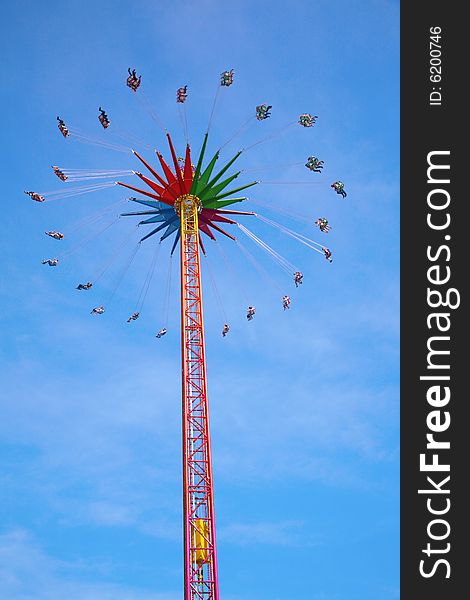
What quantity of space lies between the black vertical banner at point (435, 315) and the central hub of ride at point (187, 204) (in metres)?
19.7

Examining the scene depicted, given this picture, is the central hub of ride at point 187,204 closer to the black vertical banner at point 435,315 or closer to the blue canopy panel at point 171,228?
the blue canopy panel at point 171,228

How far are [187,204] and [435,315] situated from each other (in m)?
22.7

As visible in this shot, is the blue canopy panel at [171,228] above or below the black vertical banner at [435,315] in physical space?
above

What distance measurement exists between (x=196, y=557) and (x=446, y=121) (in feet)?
70.4

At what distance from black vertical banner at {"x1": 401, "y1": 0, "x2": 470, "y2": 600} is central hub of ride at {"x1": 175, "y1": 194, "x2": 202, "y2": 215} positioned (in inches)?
774

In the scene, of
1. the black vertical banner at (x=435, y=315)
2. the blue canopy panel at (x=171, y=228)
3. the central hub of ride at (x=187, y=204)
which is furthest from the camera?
the blue canopy panel at (x=171, y=228)

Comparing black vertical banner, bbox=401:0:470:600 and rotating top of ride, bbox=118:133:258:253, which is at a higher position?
rotating top of ride, bbox=118:133:258:253

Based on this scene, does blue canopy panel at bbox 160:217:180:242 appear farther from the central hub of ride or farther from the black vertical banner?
the black vertical banner

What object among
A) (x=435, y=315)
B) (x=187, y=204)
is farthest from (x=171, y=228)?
(x=435, y=315)

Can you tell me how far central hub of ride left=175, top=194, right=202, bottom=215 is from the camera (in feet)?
136

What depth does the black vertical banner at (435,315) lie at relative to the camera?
19516 mm

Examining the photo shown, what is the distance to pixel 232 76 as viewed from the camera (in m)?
39.7

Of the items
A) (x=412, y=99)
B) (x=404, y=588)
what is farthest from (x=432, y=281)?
(x=404, y=588)

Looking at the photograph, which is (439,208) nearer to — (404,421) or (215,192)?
(404,421)
